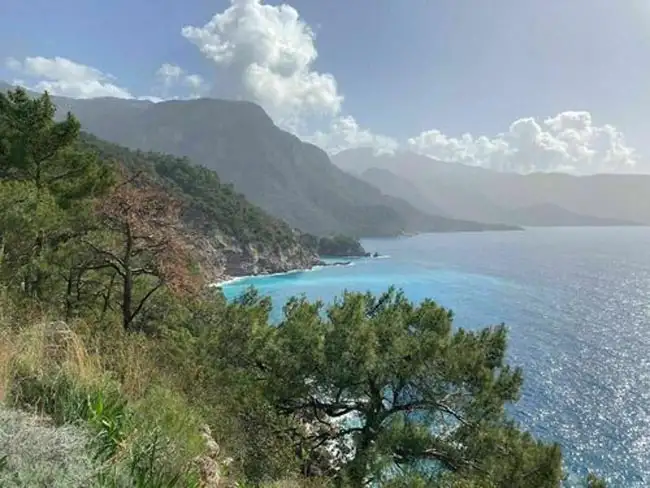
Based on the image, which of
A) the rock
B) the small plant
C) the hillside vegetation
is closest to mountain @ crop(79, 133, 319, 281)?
the hillside vegetation

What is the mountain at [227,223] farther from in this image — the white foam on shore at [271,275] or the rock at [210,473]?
the rock at [210,473]

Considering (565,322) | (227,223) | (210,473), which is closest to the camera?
(210,473)

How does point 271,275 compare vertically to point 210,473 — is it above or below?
below

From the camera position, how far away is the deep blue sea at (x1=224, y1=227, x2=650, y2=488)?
1962 centimetres

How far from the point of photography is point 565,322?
38250 mm

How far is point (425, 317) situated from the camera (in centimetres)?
1080

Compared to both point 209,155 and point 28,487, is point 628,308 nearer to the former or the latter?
point 28,487

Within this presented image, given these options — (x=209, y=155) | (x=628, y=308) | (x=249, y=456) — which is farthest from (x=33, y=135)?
(x=209, y=155)

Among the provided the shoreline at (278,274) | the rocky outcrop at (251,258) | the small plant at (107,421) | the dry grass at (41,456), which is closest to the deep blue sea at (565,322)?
the shoreline at (278,274)

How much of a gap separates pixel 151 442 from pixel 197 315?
12434 mm

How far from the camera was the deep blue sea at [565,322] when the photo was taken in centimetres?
1962

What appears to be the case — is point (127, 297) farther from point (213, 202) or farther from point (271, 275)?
point (213, 202)

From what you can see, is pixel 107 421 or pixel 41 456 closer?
pixel 41 456

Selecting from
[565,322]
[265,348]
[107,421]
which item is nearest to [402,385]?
[265,348]
